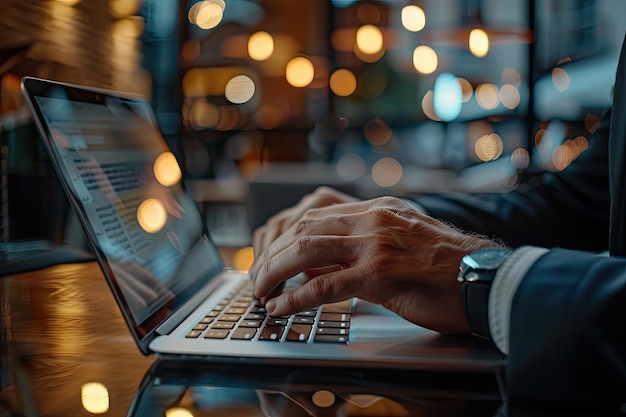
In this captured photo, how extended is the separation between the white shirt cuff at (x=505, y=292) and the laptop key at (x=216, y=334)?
9.1 inches

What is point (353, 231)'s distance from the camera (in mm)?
671

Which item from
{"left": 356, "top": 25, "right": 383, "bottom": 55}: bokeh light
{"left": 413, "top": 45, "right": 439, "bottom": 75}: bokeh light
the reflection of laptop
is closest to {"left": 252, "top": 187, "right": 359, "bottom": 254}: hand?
the reflection of laptop

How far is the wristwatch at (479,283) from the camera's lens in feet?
1.78

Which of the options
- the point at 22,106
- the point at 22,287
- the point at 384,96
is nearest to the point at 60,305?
the point at 22,287

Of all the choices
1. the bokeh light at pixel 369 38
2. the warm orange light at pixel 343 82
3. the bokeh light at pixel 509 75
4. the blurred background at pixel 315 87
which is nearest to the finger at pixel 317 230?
the blurred background at pixel 315 87

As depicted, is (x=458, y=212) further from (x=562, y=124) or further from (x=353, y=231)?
(x=562, y=124)

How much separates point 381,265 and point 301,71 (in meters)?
5.14

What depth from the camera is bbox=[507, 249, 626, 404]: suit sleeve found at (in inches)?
18.2

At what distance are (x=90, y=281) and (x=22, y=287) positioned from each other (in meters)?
0.09

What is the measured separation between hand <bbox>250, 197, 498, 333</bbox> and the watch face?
3 centimetres

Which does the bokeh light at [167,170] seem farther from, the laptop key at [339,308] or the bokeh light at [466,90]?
the bokeh light at [466,90]

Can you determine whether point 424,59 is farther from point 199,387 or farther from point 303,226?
point 199,387

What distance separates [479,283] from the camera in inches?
21.5

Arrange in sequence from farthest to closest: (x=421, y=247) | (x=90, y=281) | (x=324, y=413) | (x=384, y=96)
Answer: (x=384, y=96), (x=90, y=281), (x=421, y=247), (x=324, y=413)
